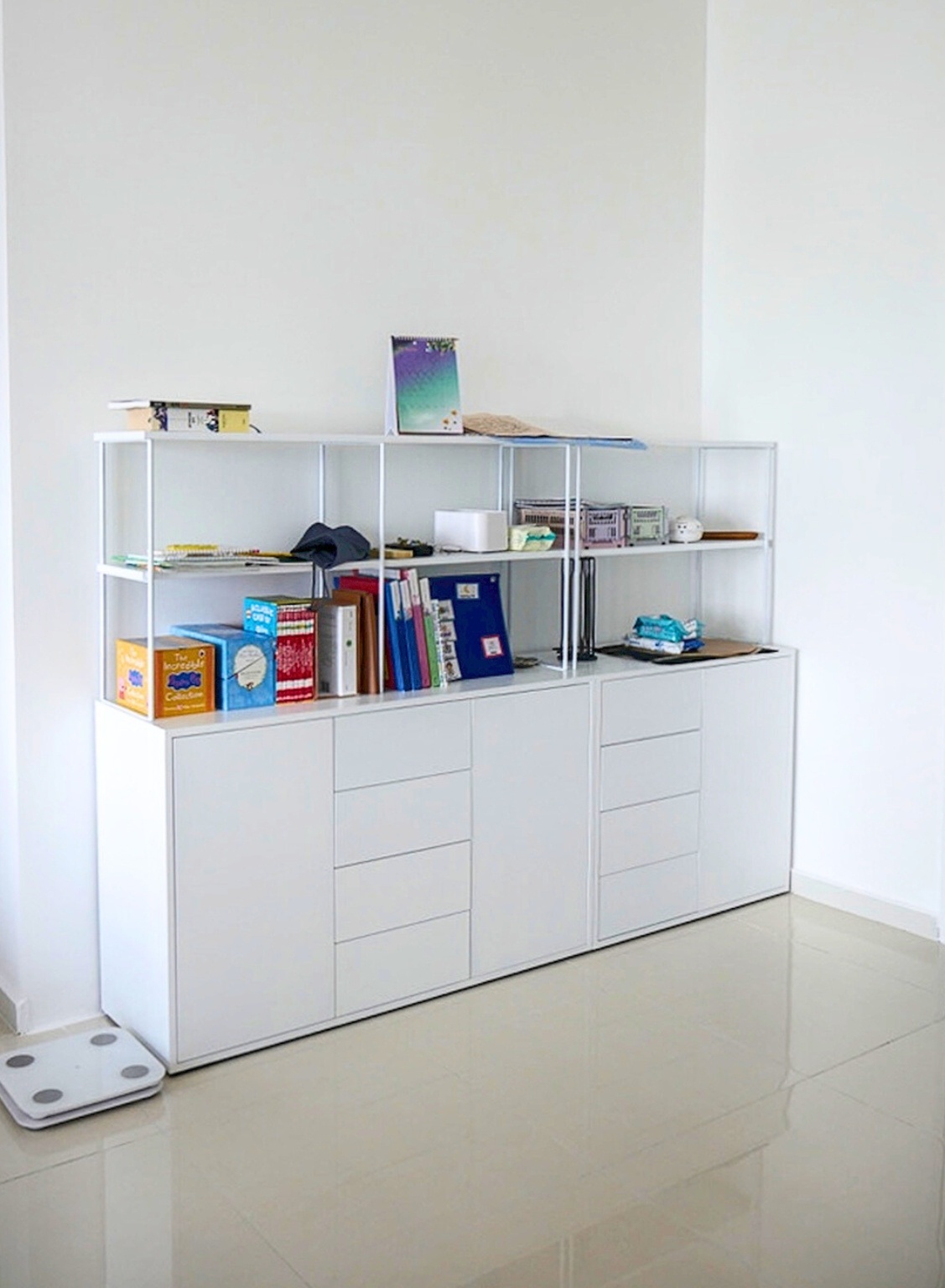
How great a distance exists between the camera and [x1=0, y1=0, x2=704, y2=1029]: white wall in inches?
126

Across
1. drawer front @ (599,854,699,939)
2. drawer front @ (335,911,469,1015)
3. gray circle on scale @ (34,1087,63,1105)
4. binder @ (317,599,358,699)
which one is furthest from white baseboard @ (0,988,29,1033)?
drawer front @ (599,854,699,939)

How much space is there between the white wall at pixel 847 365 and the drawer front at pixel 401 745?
1.35 meters

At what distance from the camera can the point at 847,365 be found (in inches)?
161

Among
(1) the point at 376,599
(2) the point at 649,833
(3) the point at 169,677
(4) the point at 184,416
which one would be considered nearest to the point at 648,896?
(2) the point at 649,833

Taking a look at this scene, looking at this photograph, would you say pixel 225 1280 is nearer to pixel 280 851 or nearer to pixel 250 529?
pixel 280 851

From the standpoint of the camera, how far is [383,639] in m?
3.49

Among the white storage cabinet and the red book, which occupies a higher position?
the red book

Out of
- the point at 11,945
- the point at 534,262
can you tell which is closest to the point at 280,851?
the point at 11,945

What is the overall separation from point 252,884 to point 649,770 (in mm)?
1284

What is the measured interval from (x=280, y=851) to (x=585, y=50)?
2599 millimetres

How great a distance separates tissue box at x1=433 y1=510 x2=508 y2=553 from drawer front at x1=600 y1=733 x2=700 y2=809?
67 centimetres

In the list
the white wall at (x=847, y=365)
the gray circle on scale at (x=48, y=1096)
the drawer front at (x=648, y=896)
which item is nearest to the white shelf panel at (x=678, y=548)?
the white wall at (x=847, y=365)

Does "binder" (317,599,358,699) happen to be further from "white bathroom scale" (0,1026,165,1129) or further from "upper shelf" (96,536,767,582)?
"white bathroom scale" (0,1026,165,1129)

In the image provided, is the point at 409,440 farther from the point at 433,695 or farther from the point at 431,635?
the point at 433,695
